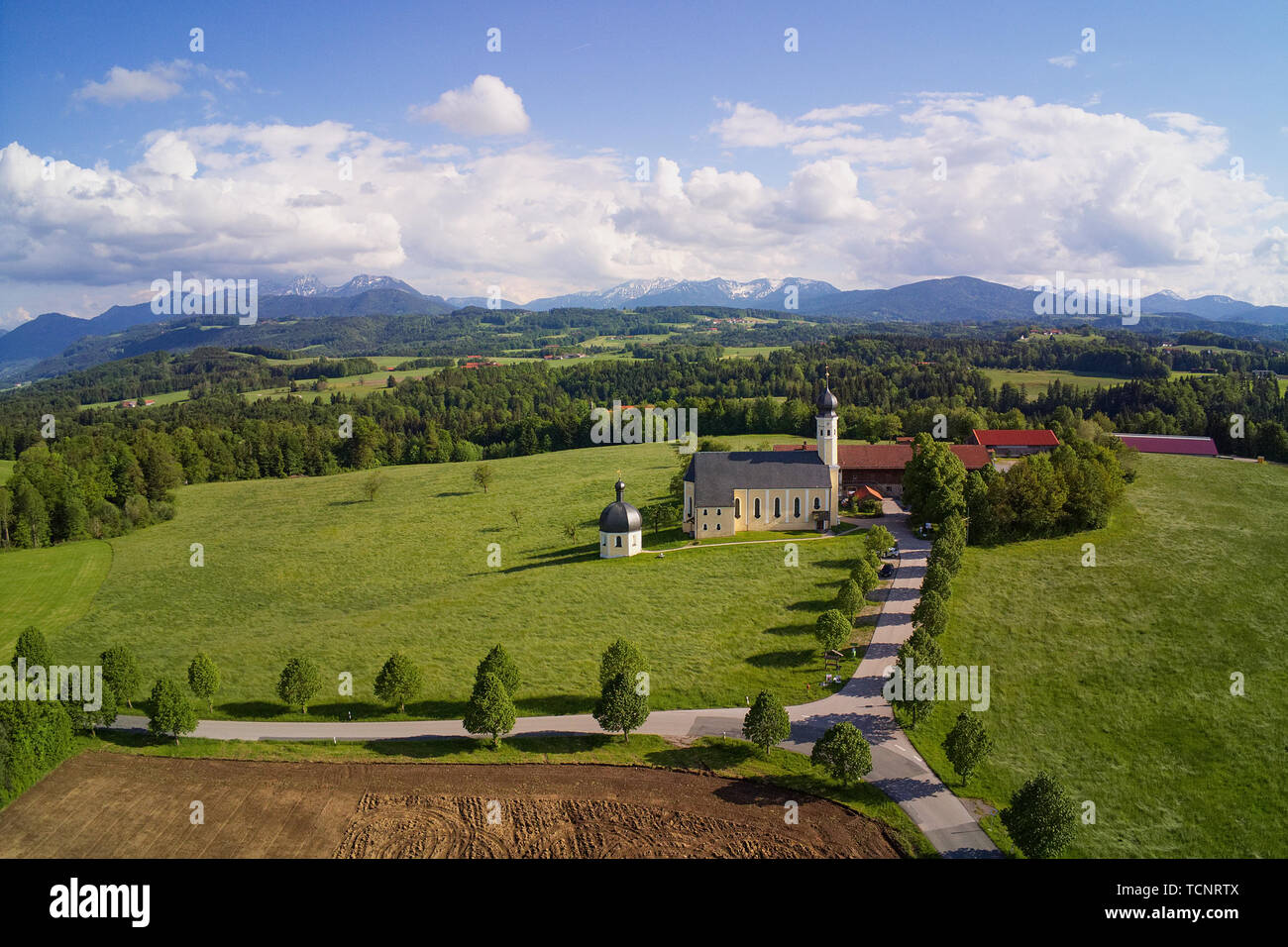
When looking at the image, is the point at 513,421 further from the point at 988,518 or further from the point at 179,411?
the point at 988,518

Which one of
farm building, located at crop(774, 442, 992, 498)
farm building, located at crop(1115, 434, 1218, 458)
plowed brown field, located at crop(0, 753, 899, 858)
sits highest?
farm building, located at crop(1115, 434, 1218, 458)

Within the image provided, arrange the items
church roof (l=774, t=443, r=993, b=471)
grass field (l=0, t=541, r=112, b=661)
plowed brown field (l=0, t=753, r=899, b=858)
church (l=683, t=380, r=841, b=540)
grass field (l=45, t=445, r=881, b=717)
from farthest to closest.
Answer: church roof (l=774, t=443, r=993, b=471)
church (l=683, t=380, r=841, b=540)
grass field (l=0, t=541, r=112, b=661)
grass field (l=45, t=445, r=881, b=717)
plowed brown field (l=0, t=753, r=899, b=858)

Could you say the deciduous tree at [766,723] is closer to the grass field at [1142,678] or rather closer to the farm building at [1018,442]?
the grass field at [1142,678]

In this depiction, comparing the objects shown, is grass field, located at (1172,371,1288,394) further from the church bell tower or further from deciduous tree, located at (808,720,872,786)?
deciduous tree, located at (808,720,872,786)

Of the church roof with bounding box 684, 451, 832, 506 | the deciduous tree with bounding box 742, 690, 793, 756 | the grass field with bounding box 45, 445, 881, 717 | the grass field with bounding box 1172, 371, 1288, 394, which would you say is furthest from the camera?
the grass field with bounding box 1172, 371, 1288, 394

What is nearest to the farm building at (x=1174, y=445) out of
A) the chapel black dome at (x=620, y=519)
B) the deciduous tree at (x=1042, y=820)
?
the chapel black dome at (x=620, y=519)

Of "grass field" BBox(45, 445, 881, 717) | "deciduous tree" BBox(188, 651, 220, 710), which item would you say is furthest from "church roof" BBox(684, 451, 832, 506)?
"deciduous tree" BBox(188, 651, 220, 710)

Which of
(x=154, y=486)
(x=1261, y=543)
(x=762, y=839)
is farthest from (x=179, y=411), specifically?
(x=1261, y=543)

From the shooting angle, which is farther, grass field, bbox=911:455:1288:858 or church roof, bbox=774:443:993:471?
church roof, bbox=774:443:993:471
